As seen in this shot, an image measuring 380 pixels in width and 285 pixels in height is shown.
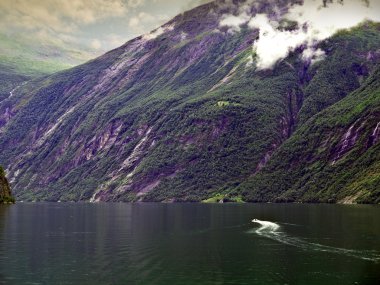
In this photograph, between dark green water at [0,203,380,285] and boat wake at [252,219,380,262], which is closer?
dark green water at [0,203,380,285]

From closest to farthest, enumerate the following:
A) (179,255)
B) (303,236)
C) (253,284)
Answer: (253,284)
(179,255)
(303,236)

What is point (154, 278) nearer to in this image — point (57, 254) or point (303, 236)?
point (57, 254)

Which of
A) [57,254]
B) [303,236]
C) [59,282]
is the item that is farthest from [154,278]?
[303,236]

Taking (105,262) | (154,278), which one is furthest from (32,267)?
(154,278)

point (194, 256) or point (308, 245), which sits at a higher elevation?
point (308, 245)

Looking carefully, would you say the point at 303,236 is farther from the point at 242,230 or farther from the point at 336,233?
the point at 242,230

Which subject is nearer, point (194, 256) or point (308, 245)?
point (194, 256)

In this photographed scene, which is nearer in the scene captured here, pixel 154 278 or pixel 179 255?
pixel 154 278

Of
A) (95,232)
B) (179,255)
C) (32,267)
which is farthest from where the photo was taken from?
(95,232)

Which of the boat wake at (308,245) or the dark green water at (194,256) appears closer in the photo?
the dark green water at (194,256)
